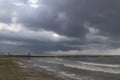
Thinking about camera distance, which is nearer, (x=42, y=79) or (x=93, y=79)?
(x=42, y=79)

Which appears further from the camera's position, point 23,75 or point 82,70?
point 82,70

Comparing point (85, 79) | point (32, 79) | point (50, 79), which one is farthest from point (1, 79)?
point (85, 79)

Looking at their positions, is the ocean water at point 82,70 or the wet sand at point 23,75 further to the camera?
the ocean water at point 82,70

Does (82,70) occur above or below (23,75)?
above

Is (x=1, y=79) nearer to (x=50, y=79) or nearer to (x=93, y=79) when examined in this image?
(x=50, y=79)

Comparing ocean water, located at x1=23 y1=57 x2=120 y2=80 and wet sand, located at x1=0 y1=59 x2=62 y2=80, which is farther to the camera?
ocean water, located at x1=23 y1=57 x2=120 y2=80

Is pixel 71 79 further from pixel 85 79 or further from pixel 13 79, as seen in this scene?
pixel 13 79

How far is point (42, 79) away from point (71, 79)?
4.24 m

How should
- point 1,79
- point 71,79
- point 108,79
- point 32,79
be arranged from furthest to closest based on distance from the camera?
point 108,79 < point 71,79 < point 32,79 < point 1,79

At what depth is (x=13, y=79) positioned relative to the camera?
25.4 meters

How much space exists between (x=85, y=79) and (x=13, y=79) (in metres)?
9.52

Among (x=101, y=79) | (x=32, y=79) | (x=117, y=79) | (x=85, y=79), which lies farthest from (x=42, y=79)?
(x=117, y=79)

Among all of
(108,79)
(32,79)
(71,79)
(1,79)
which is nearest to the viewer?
(1,79)

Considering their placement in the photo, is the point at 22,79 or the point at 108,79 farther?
the point at 108,79
